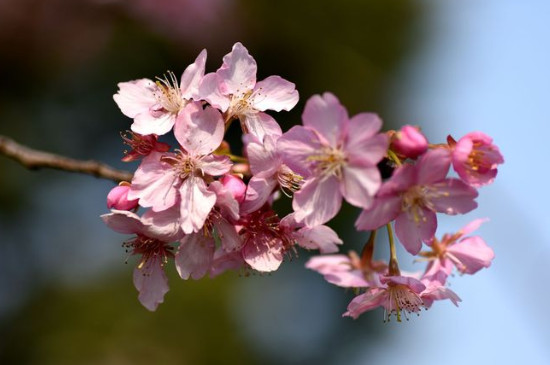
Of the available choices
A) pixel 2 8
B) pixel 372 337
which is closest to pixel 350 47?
pixel 372 337

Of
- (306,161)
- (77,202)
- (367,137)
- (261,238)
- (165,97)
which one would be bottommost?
(77,202)

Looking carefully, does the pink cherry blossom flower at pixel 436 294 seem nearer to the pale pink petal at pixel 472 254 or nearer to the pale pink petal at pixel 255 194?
the pale pink petal at pixel 472 254

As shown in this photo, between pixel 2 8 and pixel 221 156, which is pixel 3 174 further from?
pixel 221 156

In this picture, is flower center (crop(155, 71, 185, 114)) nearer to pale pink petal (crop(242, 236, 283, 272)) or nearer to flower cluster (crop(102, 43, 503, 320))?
flower cluster (crop(102, 43, 503, 320))

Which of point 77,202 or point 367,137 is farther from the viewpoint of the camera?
point 77,202

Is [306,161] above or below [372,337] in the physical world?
above

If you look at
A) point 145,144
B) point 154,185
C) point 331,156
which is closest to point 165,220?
point 154,185

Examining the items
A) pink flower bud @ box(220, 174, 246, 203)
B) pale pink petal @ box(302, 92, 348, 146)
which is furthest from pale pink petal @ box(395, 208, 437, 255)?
pink flower bud @ box(220, 174, 246, 203)
